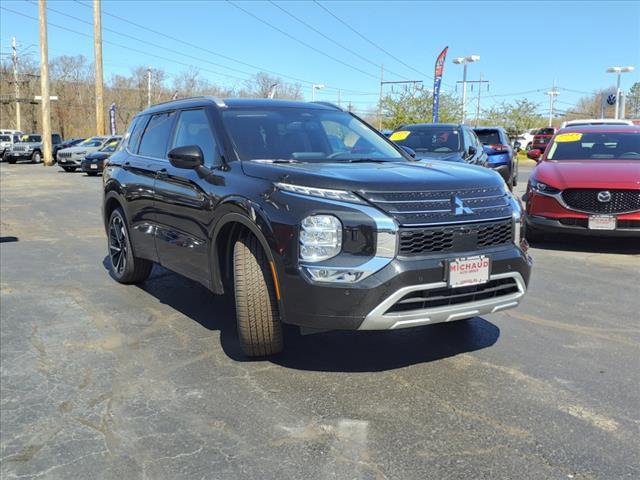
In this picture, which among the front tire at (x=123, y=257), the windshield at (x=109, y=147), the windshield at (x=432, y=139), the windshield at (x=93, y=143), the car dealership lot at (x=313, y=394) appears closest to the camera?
the car dealership lot at (x=313, y=394)

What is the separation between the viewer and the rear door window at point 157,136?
16.9 ft

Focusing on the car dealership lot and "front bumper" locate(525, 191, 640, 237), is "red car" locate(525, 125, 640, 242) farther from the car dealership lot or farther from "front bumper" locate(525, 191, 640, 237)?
the car dealership lot

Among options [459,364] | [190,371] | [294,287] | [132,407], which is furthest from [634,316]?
[132,407]

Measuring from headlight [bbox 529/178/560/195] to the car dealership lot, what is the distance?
2.15 meters

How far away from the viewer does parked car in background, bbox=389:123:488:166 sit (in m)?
10.6

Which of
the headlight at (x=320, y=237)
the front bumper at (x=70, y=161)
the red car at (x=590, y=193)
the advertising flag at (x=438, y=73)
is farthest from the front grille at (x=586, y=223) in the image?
the front bumper at (x=70, y=161)

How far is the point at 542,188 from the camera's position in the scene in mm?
7758

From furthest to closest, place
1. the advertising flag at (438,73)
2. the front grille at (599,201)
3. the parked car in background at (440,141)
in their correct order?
the advertising flag at (438,73) → the parked car in background at (440,141) → the front grille at (599,201)

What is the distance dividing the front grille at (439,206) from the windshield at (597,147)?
5810mm

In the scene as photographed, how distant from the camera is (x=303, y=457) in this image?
2.74 metres

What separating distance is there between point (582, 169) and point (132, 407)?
21.9ft

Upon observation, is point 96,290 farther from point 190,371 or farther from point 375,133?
point 375,133

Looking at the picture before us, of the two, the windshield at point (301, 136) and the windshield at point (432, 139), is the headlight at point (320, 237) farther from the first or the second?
the windshield at point (432, 139)

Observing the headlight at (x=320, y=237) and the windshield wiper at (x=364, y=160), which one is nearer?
the headlight at (x=320, y=237)
